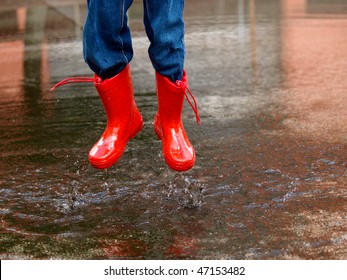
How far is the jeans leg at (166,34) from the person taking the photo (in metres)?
3.27

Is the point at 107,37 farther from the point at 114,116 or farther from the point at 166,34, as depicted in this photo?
the point at 114,116

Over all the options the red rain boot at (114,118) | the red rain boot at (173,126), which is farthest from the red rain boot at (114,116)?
the red rain boot at (173,126)

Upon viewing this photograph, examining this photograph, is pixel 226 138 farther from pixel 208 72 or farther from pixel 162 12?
pixel 208 72

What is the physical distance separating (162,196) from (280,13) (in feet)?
22.1

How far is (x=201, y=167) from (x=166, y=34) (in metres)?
0.74

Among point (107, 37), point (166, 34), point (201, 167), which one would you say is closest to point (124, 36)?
point (107, 37)

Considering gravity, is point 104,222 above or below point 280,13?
above

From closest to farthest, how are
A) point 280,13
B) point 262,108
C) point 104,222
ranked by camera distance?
point 104,222 → point 262,108 → point 280,13

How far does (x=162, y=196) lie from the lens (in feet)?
10.9

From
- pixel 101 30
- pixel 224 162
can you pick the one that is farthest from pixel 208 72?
pixel 101 30

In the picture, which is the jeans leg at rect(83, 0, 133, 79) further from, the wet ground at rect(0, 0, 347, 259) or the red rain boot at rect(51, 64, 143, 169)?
the wet ground at rect(0, 0, 347, 259)

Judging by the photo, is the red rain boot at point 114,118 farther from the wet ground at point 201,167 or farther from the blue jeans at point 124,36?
the wet ground at point 201,167

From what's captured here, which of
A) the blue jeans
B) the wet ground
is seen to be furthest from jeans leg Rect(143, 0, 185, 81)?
the wet ground

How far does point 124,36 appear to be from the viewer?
3.40 metres
